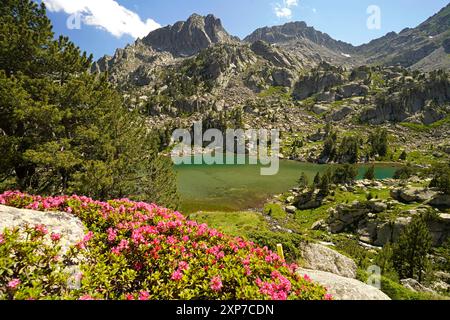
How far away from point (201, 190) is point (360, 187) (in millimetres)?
42284

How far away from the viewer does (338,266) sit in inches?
666

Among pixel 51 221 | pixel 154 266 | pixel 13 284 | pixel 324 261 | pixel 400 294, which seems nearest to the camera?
pixel 13 284

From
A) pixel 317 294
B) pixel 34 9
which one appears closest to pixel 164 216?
pixel 317 294

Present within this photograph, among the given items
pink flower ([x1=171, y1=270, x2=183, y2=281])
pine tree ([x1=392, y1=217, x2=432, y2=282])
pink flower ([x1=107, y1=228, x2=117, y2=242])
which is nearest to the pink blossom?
pink flower ([x1=171, y1=270, x2=183, y2=281])

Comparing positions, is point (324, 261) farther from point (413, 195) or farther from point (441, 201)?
point (413, 195)

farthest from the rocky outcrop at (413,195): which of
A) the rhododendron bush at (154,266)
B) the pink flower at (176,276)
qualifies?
the pink flower at (176,276)

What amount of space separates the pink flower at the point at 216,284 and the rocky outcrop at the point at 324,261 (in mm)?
12100

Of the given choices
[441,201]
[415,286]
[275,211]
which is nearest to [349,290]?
[415,286]

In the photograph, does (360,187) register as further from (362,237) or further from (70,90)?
(70,90)

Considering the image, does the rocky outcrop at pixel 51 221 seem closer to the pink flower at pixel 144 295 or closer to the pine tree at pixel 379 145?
the pink flower at pixel 144 295

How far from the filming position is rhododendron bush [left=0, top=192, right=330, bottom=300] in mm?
6508

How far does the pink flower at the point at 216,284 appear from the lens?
679 centimetres

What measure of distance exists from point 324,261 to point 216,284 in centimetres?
1322

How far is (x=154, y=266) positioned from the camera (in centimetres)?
780
